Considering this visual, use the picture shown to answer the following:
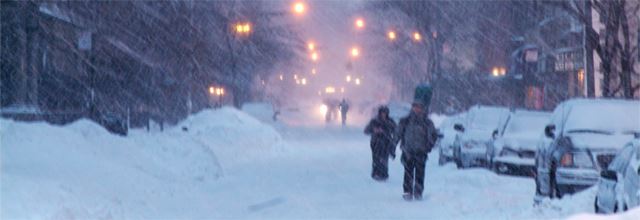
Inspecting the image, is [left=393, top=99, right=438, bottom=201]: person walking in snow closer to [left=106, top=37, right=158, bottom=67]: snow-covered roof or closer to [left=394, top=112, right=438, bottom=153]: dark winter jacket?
[left=394, top=112, right=438, bottom=153]: dark winter jacket

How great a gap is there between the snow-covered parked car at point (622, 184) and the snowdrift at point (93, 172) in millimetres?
5170

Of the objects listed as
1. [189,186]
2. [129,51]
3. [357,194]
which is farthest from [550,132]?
[129,51]

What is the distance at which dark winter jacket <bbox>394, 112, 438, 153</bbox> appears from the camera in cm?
1498

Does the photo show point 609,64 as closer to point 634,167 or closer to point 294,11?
point 294,11

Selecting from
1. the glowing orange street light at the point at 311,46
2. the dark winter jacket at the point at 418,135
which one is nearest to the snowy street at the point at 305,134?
the dark winter jacket at the point at 418,135

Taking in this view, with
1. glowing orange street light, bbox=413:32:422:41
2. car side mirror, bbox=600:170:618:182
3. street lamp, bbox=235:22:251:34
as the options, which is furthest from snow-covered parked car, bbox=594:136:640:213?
glowing orange street light, bbox=413:32:422:41

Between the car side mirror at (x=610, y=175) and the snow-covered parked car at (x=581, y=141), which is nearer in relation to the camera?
the car side mirror at (x=610, y=175)

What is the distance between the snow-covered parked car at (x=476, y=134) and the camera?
832 inches

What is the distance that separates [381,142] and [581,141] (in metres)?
6.09

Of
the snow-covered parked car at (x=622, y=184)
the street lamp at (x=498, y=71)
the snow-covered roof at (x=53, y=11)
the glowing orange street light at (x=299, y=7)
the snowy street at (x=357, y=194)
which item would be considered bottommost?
the snowy street at (x=357, y=194)

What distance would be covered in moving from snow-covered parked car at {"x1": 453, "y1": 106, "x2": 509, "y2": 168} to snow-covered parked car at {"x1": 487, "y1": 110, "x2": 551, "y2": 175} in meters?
0.56

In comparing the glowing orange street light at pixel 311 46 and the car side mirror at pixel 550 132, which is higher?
the glowing orange street light at pixel 311 46

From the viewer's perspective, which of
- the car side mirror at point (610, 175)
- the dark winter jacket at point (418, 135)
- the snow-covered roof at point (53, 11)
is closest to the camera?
the car side mirror at point (610, 175)

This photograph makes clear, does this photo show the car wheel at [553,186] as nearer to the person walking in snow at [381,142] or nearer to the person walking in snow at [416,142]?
the person walking in snow at [416,142]
